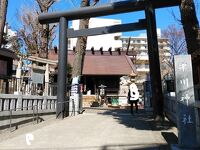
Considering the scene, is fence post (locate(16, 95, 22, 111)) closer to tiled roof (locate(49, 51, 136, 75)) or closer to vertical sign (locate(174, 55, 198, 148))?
vertical sign (locate(174, 55, 198, 148))

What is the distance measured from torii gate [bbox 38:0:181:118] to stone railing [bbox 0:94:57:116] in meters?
0.79

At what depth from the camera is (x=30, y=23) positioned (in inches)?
1197

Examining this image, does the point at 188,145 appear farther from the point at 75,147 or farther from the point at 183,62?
the point at 75,147

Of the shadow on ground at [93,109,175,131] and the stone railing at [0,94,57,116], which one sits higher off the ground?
the stone railing at [0,94,57,116]

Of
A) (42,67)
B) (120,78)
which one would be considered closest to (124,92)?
(120,78)

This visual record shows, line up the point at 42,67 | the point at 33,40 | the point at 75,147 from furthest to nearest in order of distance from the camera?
the point at 33,40, the point at 42,67, the point at 75,147

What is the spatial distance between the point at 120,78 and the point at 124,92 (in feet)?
4.96

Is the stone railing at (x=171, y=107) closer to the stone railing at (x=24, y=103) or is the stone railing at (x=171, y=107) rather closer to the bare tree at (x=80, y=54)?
the stone railing at (x=24, y=103)

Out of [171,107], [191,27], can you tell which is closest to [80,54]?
[171,107]

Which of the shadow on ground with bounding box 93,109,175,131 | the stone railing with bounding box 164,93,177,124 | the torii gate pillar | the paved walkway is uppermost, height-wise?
the torii gate pillar

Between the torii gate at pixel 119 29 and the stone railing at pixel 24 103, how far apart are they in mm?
788

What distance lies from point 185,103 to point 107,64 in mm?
27290

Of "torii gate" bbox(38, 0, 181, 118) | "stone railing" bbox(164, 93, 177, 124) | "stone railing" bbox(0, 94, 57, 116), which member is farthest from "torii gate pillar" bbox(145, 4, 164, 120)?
"stone railing" bbox(0, 94, 57, 116)

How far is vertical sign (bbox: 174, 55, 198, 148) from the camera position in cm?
679
